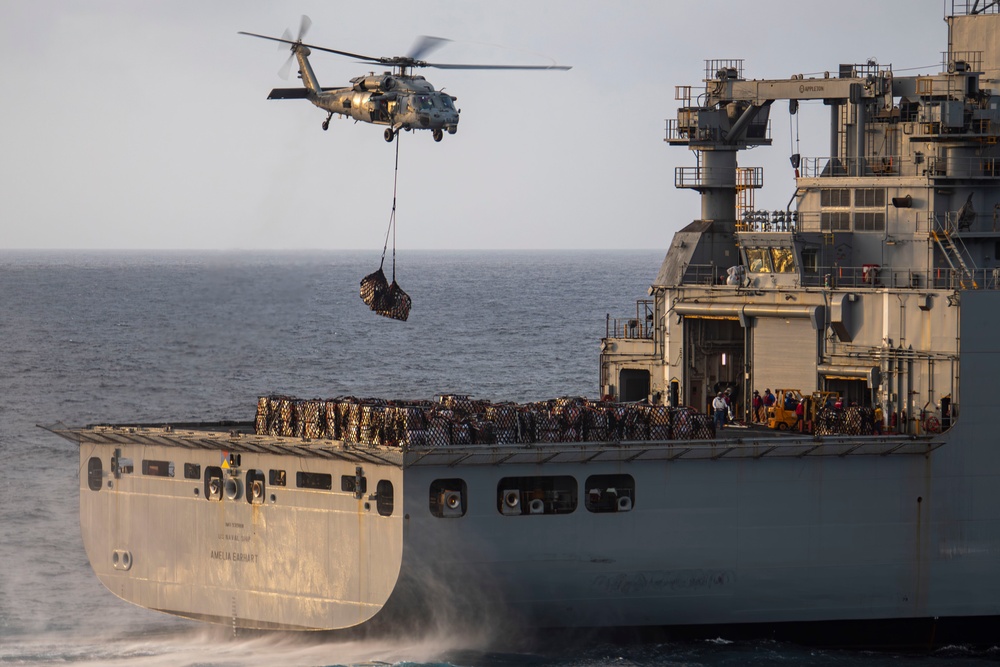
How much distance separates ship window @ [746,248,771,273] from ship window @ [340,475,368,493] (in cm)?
1238

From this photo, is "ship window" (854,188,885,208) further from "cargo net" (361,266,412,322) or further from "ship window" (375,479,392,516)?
"ship window" (375,479,392,516)

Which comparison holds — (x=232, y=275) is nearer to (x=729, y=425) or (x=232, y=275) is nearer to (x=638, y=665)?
(x=729, y=425)

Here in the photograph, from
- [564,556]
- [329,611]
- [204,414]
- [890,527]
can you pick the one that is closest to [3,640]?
[329,611]

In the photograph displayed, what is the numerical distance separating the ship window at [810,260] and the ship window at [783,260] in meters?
0.43

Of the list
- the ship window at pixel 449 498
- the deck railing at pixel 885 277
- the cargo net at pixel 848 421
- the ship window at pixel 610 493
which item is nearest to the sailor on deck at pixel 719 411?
the cargo net at pixel 848 421

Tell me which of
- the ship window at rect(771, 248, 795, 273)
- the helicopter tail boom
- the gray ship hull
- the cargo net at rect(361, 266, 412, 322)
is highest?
the helicopter tail boom

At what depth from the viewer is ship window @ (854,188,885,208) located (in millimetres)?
43094

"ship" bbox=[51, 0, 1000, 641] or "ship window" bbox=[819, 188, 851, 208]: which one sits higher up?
"ship window" bbox=[819, 188, 851, 208]

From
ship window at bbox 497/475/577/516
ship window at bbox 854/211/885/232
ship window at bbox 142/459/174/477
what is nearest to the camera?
ship window at bbox 497/475/577/516

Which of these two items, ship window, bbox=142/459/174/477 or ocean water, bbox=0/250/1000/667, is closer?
ocean water, bbox=0/250/1000/667

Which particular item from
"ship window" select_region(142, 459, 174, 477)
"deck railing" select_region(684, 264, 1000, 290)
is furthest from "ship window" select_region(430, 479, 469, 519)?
"deck railing" select_region(684, 264, 1000, 290)

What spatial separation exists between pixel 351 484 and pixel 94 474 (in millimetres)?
7892

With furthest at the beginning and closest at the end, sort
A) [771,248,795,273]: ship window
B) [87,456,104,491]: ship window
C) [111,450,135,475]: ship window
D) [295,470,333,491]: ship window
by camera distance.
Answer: [771,248,795,273]: ship window → [87,456,104,491]: ship window → [111,450,135,475]: ship window → [295,470,333,491]: ship window

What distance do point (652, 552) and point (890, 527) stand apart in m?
5.54
